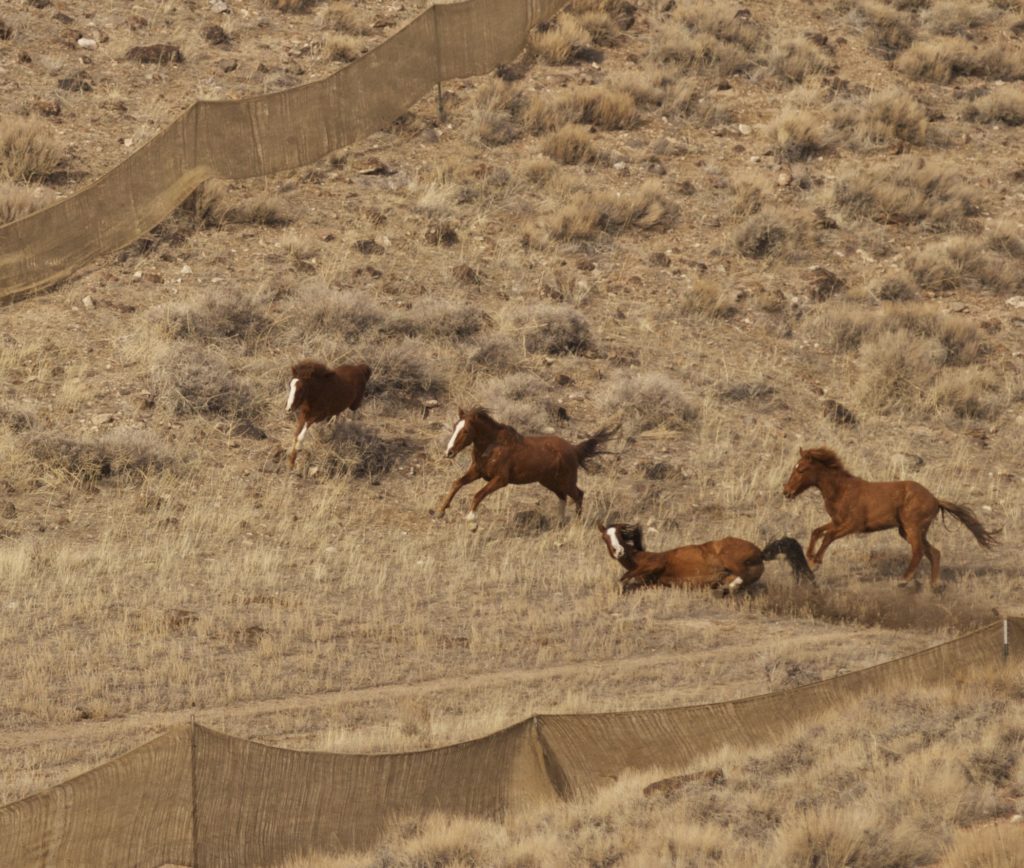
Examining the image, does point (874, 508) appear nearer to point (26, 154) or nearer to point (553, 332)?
point (553, 332)

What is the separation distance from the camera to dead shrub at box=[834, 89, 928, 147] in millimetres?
28656

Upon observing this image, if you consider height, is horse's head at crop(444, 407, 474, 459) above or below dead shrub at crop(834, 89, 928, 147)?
below

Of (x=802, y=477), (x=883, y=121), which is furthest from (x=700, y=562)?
(x=883, y=121)

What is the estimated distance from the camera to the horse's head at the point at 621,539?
15797 mm

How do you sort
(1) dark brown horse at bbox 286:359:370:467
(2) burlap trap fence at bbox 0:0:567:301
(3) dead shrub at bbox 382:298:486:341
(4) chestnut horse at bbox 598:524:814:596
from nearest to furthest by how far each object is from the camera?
(4) chestnut horse at bbox 598:524:814:596, (1) dark brown horse at bbox 286:359:370:467, (2) burlap trap fence at bbox 0:0:567:301, (3) dead shrub at bbox 382:298:486:341

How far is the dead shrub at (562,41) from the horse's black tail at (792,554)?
15833 millimetres

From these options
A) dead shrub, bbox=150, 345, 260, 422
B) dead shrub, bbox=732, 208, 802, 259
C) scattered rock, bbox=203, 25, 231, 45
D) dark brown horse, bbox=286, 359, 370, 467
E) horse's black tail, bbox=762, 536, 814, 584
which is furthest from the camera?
scattered rock, bbox=203, 25, 231, 45

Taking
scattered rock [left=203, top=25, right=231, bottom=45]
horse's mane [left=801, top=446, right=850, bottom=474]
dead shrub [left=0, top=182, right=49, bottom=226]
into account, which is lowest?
horse's mane [left=801, top=446, right=850, bottom=474]

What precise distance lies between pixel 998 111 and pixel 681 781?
2244 centimetres

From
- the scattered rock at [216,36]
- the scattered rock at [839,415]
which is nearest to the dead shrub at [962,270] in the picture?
the scattered rock at [839,415]

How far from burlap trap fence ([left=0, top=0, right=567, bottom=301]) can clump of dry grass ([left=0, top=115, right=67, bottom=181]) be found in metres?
1.85

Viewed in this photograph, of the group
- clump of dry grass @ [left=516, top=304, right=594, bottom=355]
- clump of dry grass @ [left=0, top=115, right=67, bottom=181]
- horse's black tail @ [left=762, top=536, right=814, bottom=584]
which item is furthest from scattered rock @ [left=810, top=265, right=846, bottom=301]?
clump of dry grass @ [left=0, top=115, right=67, bottom=181]

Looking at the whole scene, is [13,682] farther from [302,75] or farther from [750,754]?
[302,75]

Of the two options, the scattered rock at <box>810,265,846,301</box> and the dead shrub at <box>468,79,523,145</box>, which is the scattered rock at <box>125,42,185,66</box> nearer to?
the dead shrub at <box>468,79,523,145</box>
